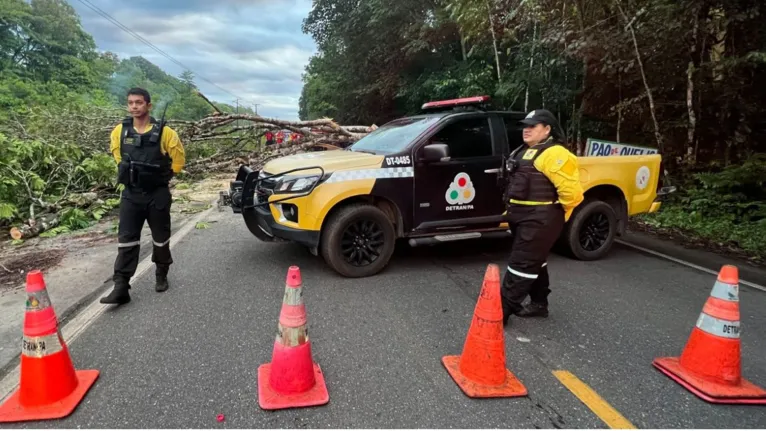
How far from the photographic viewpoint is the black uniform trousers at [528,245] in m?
3.45

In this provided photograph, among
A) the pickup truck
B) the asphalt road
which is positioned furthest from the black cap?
the asphalt road

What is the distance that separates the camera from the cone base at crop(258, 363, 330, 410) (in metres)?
2.53

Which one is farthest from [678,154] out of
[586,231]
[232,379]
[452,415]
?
[232,379]

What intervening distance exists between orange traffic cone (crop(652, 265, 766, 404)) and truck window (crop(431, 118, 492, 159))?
277cm

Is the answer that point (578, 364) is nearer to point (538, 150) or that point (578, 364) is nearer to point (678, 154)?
point (538, 150)

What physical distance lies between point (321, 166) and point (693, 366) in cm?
347

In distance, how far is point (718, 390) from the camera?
107 inches

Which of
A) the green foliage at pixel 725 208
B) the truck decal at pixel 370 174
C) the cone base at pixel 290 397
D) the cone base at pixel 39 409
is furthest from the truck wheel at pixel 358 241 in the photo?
the green foliage at pixel 725 208

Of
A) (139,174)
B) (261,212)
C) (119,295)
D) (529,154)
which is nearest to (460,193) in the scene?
(529,154)

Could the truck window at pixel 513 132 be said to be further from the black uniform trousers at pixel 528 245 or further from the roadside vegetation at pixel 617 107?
the roadside vegetation at pixel 617 107

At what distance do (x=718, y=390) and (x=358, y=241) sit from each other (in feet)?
10.3

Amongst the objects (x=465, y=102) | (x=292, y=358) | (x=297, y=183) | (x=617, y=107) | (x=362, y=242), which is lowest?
(x=292, y=358)

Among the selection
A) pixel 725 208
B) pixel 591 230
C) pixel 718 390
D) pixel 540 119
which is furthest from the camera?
pixel 725 208

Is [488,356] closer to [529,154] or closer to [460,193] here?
[529,154]
